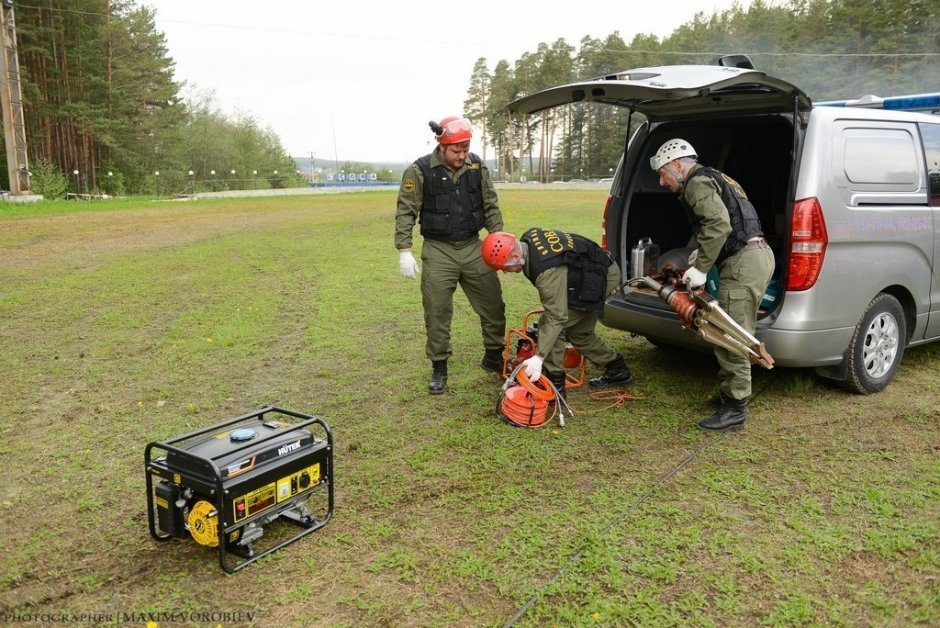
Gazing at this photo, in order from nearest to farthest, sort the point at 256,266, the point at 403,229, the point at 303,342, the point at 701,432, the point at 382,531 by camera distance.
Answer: the point at 382,531
the point at 701,432
the point at 403,229
the point at 303,342
the point at 256,266

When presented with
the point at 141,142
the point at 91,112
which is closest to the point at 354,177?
the point at 141,142

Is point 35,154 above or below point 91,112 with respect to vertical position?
below

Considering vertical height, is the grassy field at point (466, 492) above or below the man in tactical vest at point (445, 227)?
below

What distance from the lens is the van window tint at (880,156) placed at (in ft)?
14.3

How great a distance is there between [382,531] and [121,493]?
4.74 ft

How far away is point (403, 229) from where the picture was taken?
512cm

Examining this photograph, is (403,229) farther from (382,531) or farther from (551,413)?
(382,531)

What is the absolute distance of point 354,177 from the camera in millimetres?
62312

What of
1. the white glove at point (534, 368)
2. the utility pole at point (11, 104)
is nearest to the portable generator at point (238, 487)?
the white glove at point (534, 368)

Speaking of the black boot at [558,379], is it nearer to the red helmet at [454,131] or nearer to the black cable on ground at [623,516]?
the black cable on ground at [623,516]

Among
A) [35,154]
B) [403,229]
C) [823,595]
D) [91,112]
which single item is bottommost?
[823,595]

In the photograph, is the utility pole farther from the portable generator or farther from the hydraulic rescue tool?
the hydraulic rescue tool

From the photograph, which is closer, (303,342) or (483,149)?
(303,342)

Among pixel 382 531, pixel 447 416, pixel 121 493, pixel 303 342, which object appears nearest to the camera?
pixel 382 531
